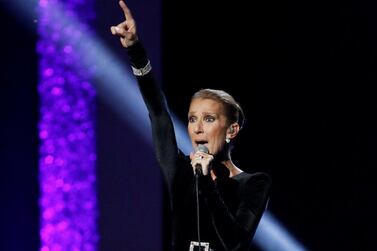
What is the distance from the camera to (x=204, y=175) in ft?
5.52

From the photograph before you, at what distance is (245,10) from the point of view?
3615 mm

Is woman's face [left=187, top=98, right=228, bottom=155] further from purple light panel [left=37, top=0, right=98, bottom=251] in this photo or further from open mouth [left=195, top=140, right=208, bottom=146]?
purple light panel [left=37, top=0, right=98, bottom=251]

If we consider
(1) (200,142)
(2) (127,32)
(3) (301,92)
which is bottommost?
(3) (301,92)

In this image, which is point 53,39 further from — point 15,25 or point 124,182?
point 124,182

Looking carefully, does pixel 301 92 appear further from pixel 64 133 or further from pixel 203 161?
pixel 203 161

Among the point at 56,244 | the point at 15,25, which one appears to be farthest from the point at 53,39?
the point at 56,244

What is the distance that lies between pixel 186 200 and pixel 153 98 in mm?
294

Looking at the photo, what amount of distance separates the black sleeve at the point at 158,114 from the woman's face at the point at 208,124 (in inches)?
6.7

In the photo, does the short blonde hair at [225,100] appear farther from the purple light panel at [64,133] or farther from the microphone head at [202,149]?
the purple light panel at [64,133]

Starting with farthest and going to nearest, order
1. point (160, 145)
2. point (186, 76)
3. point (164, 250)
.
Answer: point (186, 76) < point (164, 250) < point (160, 145)

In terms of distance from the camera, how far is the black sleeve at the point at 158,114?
1662 mm

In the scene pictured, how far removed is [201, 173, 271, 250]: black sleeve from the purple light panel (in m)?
1.60

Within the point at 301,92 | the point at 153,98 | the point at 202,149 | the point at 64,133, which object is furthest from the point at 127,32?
the point at 301,92

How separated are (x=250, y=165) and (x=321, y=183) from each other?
0.39 meters
